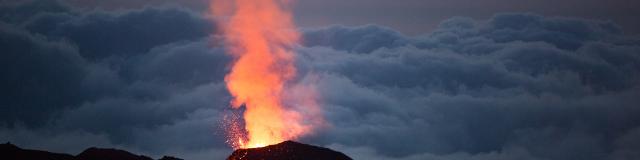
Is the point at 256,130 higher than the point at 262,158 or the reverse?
higher

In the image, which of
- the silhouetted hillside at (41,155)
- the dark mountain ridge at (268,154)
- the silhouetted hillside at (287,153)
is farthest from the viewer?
the silhouetted hillside at (41,155)

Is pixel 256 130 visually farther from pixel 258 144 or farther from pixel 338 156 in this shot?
pixel 338 156

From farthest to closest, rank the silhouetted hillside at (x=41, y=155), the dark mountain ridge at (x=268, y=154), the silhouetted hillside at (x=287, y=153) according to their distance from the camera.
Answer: the silhouetted hillside at (x=41, y=155)
the dark mountain ridge at (x=268, y=154)
the silhouetted hillside at (x=287, y=153)

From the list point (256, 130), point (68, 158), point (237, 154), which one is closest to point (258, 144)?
point (256, 130)

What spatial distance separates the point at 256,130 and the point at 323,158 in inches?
866

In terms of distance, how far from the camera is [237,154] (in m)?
81.5

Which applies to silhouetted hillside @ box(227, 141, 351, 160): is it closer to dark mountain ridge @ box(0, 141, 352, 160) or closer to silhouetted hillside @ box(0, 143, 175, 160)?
dark mountain ridge @ box(0, 141, 352, 160)

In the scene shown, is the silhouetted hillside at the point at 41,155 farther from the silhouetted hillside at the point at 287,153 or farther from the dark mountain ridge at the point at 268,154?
the silhouetted hillside at the point at 287,153

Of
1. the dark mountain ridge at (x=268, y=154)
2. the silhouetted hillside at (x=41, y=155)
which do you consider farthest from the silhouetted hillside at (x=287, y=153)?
the silhouetted hillside at (x=41, y=155)

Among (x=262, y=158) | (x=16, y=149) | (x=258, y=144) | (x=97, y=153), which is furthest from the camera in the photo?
(x=258, y=144)

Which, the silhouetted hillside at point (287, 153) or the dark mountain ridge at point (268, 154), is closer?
the silhouetted hillside at point (287, 153)

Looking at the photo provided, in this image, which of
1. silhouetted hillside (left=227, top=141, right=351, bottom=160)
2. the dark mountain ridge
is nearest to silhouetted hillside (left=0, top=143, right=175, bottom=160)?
the dark mountain ridge

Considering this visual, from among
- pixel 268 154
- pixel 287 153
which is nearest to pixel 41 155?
pixel 268 154

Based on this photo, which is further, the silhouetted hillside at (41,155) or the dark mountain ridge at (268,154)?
the silhouetted hillside at (41,155)
